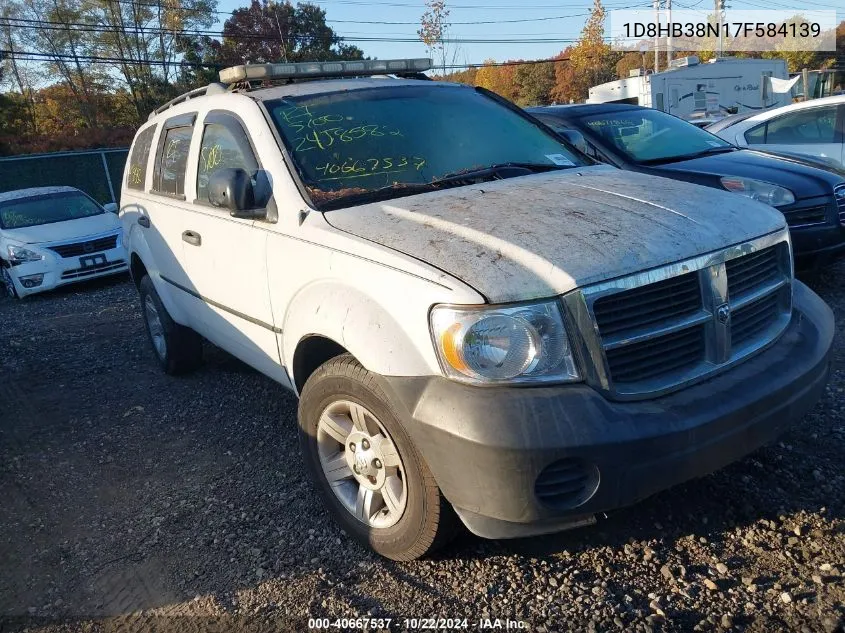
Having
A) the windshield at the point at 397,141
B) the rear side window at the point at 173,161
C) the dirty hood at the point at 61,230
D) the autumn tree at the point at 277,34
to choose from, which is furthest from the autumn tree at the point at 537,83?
the windshield at the point at 397,141

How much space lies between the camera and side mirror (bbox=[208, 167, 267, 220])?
3303 mm

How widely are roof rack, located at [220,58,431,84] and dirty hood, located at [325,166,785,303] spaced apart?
4.81 ft

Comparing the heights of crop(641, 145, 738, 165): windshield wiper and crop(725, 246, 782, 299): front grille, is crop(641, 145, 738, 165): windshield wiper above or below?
below

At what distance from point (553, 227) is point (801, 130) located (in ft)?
23.8

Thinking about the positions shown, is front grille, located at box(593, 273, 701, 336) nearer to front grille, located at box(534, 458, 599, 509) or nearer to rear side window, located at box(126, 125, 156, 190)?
front grille, located at box(534, 458, 599, 509)

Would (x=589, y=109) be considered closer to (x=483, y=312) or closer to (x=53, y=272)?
(x=483, y=312)

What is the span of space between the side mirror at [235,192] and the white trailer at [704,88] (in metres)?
19.8

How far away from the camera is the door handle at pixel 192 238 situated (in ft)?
13.7

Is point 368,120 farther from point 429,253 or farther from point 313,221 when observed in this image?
point 429,253

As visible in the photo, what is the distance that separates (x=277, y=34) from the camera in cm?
4100

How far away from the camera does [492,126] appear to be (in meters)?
4.00

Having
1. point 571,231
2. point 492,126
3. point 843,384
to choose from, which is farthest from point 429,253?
point 843,384

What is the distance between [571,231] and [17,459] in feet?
12.1

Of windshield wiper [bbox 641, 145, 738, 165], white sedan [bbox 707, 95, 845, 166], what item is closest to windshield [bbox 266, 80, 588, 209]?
windshield wiper [bbox 641, 145, 738, 165]
